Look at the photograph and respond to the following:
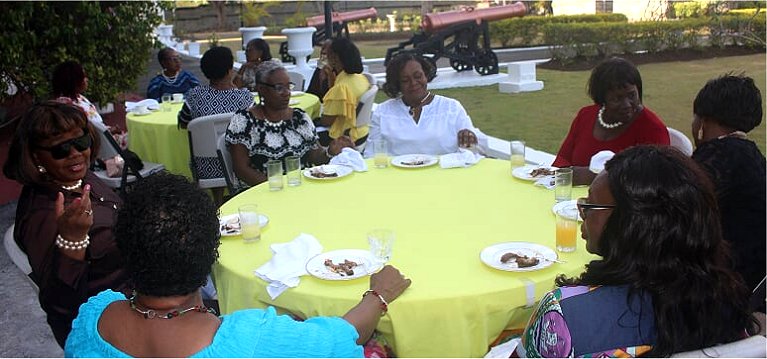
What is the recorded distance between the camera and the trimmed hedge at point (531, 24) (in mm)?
20939

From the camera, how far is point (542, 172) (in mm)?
3266

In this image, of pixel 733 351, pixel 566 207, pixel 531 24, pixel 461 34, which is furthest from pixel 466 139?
pixel 531 24

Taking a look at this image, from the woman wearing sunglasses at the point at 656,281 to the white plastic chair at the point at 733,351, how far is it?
0.03m

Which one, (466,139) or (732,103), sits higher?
(732,103)

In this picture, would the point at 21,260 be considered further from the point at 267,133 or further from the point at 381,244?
the point at 267,133

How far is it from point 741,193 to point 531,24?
19.5m

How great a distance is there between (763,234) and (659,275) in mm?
1479

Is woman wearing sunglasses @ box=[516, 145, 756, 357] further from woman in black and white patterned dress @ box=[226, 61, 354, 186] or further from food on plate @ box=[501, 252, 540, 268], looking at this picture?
woman in black and white patterned dress @ box=[226, 61, 354, 186]

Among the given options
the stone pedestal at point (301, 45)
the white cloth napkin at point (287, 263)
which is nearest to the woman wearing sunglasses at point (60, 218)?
the white cloth napkin at point (287, 263)

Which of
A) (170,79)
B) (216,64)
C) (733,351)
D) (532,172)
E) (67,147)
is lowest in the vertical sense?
(733,351)

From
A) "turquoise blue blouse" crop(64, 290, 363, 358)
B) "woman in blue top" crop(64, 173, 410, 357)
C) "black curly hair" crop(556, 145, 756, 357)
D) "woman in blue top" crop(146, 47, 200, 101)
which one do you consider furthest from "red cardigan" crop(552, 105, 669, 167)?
"woman in blue top" crop(146, 47, 200, 101)

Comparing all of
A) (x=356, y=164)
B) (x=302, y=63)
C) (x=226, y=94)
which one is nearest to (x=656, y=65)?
(x=302, y=63)

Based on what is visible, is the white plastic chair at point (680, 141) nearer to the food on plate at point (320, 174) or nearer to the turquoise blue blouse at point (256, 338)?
the food on plate at point (320, 174)

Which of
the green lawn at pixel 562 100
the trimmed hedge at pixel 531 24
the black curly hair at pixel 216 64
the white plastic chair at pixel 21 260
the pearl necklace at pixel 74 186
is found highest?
the trimmed hedge at pixel 531 24
